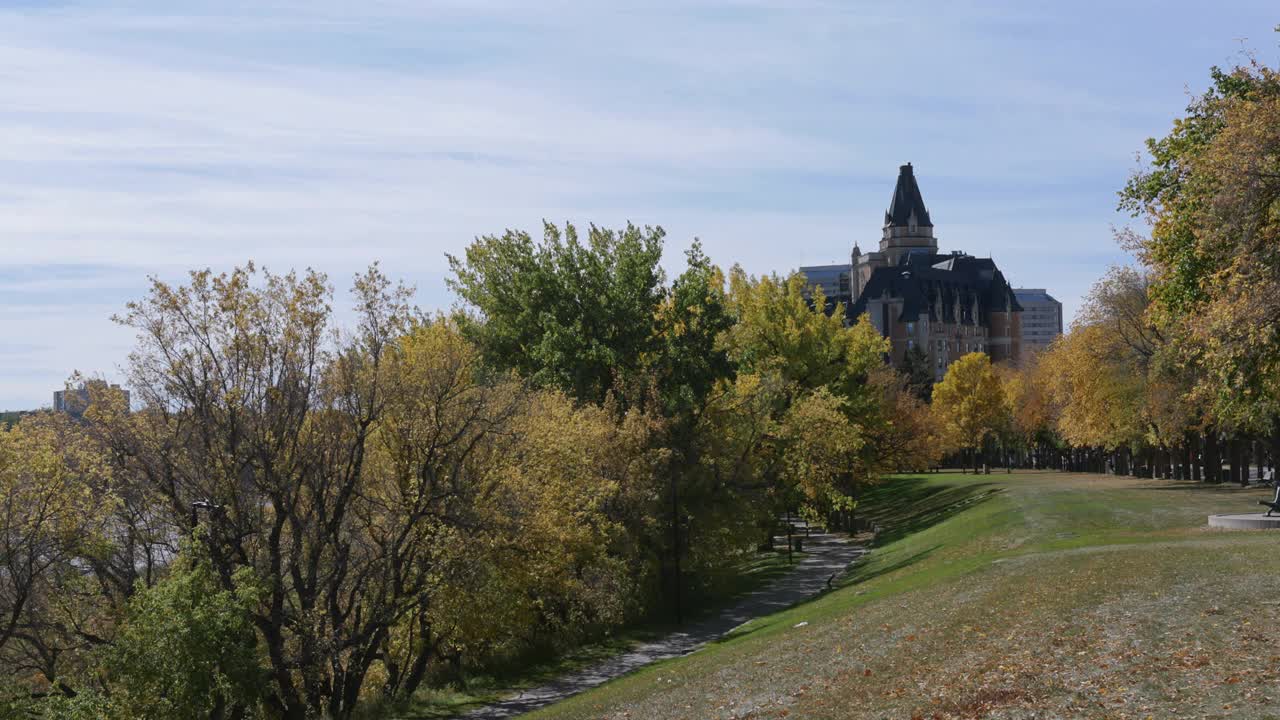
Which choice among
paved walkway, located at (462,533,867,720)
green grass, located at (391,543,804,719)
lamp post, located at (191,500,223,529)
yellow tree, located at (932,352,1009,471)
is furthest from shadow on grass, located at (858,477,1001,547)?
lamp post, located at (191,500,223,529)

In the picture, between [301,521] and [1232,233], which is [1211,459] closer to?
[1232,233]

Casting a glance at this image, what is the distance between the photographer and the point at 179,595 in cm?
2659

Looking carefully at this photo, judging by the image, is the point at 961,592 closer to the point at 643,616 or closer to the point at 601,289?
the point at 643,616

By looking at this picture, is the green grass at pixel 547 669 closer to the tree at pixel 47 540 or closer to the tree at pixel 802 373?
the tree at pixel 802 373

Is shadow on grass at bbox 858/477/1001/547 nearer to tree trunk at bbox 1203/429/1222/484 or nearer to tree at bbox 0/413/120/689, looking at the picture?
tree trunk at bbox 1203/429/1222/484

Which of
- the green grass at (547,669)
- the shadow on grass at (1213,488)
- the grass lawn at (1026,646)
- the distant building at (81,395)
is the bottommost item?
the green grass at (547,669)

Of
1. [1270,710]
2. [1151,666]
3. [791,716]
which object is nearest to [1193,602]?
[1151,666]

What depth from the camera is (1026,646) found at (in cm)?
2077

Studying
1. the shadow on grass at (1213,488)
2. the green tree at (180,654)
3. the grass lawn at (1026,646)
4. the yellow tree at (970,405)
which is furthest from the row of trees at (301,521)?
the yellow tree at (970,405)

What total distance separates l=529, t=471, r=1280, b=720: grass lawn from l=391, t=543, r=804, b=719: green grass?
174 inches

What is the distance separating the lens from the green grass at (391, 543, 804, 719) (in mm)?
33406

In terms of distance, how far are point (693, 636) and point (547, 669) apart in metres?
6.00

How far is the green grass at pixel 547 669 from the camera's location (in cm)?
3341

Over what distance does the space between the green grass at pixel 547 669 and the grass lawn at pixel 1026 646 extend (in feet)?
14.5
